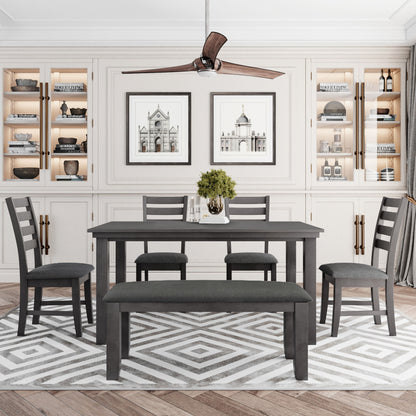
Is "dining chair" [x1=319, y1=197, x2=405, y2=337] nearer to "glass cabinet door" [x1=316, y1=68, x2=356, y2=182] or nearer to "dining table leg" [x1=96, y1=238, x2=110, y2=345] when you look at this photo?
"dining table leg" [x1=96, y1=238, x2=110, y2=345]

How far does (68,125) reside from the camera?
515 cm

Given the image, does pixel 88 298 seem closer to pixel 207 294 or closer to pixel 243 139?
pixel 207 294

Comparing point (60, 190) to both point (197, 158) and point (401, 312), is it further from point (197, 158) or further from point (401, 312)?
point (401, 312)

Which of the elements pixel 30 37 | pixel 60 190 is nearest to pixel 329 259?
pixel 60 190

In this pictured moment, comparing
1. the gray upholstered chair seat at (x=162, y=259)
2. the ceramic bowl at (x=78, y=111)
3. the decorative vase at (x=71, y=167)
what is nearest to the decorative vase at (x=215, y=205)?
the gray upholstered chair seat at (x=162, y=259)

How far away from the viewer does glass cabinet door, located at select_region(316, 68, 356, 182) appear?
5090 mm

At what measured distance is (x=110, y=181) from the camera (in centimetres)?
504

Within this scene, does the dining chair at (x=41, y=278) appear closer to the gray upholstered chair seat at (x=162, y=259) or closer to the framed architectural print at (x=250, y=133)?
the gray upholstered chair seat at (x=162, y=259)

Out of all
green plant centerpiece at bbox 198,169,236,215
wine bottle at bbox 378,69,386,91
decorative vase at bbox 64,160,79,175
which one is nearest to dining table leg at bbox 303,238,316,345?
green plant centerpiece at bbox 198,169,236,215

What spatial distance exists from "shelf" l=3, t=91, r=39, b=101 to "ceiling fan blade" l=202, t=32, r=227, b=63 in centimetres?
288

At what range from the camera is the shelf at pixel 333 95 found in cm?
507

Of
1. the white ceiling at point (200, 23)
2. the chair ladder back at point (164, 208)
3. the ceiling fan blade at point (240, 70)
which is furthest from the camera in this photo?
the white ceiling at point (200, 23)

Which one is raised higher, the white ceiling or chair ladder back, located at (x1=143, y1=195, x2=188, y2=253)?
the white ceiling

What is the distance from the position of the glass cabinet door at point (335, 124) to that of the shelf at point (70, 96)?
276 centimetres
